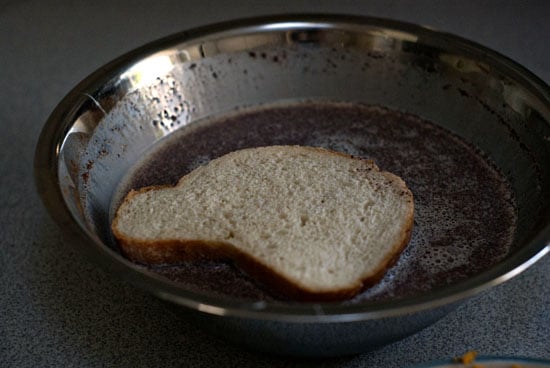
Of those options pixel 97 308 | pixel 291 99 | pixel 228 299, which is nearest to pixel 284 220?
pixel 228 299

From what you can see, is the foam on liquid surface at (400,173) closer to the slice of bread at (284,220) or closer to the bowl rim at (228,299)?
the slice of bread at (284,220)

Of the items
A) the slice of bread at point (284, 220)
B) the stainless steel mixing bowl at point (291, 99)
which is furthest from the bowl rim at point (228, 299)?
the slice of bread at point (284, 220)

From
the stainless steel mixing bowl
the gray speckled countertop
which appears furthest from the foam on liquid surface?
the gray speckled countertop

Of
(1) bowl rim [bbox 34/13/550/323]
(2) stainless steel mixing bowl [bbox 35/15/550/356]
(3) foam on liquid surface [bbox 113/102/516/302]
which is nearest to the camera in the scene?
(1) bowl rim [bbox 34/13/550/323]

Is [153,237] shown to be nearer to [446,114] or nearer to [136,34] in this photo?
[446,114]

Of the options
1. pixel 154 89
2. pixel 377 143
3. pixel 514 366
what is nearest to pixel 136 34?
pixel 154 89

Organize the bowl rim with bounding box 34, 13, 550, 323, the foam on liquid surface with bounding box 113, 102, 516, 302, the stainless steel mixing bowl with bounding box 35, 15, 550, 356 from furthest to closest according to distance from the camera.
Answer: the foam on liquid surface with bounding box 113, 102, 516, 302
the stainless steel mixing bowl with bounding box 35, 15, 550, 356
the bowl rim with bounding box 34, 13, 550, 323

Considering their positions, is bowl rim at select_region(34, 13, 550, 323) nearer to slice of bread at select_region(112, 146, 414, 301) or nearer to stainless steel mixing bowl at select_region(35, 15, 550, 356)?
stainless steel mixing bowl at select_region(35, 15, 550, 356)
